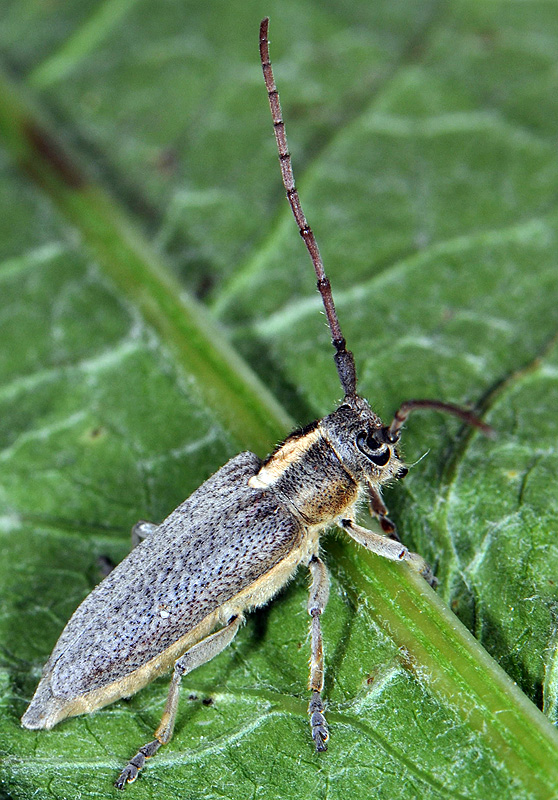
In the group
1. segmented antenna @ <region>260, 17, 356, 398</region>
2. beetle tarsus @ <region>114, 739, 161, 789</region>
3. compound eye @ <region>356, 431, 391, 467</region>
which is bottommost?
beetle tarsus @ <region>114, 739, 161, 789</region>

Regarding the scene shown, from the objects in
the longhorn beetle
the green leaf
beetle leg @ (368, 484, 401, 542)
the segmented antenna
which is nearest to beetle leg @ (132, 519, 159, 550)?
the longhorn beetle

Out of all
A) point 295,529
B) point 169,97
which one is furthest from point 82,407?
point 169,97

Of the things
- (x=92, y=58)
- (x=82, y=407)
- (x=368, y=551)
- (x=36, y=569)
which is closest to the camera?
(x=368, y=551)

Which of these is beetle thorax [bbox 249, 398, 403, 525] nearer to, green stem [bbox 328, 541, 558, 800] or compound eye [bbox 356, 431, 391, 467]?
compound eye [bbox 356, 431, 391, 467]

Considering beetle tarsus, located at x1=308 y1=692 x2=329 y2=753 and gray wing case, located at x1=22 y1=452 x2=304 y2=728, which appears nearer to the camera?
beetle tarsus, located at x1=308 y1=692 x2=329 y2=753

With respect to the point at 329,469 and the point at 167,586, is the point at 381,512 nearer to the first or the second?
the point at 329,469

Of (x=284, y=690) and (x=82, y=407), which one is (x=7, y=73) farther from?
(x=284, y=690)
